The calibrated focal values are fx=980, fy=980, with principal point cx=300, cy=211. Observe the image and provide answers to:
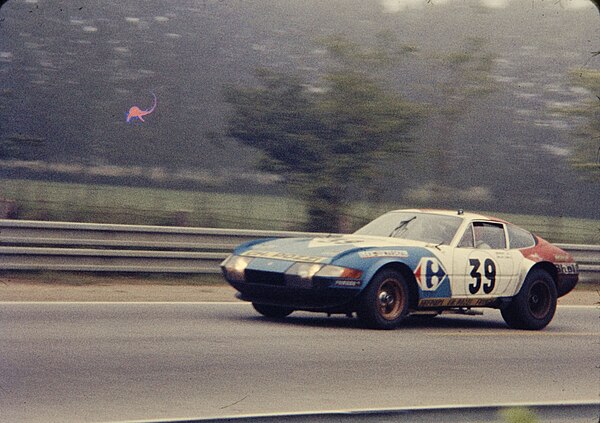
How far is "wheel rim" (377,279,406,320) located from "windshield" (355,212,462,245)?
80 centimetres

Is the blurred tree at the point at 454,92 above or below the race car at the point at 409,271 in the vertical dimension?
above

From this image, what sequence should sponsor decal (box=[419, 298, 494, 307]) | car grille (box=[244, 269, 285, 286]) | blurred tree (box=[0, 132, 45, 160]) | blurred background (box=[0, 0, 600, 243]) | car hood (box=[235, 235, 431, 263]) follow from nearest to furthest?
car grille (box=[244, 269, 285, 286]) → car hood (box=[235, 235, 431, 263]) → sponsor decal (box=[419, 298, 494, 307]) → blurred tree (box=[0, 132, 45, 160]) → blurred background (box=[0, 0, 600, 243])

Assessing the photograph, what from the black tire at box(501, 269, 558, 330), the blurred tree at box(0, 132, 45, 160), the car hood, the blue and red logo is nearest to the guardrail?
the blurred tree at box(0, 132, 45, 160)

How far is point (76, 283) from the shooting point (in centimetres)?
1302

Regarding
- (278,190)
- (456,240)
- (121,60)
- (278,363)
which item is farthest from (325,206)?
(278,363)

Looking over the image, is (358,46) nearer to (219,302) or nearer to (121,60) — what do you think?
(121,60)

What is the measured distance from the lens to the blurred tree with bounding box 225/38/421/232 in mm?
17609

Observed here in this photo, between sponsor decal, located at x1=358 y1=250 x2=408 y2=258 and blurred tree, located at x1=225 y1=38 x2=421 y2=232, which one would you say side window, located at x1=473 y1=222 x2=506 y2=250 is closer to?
sponsor decal, located at x1=358 y1=250 x2=408 y2=258

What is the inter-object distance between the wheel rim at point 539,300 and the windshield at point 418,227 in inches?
49.6

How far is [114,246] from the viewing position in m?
13.5

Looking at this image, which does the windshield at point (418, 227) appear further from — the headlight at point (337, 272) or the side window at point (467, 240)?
the headlight at point (337, 272)

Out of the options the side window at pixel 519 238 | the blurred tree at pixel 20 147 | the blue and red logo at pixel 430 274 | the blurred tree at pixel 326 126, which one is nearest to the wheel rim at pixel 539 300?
the side window at pixel 519 238

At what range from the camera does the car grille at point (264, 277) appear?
944 centimetres

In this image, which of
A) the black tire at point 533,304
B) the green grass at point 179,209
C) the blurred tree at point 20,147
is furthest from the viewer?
the blurred tree at point 20,147
